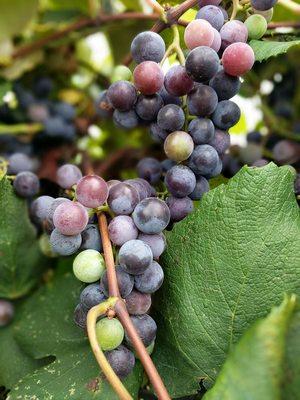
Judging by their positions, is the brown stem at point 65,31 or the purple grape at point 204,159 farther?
the brown stem at point 65,31

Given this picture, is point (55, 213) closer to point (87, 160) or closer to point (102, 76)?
point (87, 160)

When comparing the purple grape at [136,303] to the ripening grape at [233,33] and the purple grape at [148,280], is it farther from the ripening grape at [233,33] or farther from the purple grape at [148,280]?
the ripening grape at [233,33]

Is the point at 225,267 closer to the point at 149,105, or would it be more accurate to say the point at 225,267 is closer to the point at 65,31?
the point at 149,105

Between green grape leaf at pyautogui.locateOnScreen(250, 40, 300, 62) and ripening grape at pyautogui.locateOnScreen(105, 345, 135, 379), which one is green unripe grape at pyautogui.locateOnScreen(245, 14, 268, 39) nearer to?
green grape leaf at pyautogui.locateOnScreen(250, 40, 300, 62)

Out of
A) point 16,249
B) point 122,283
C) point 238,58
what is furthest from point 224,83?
point 16,249

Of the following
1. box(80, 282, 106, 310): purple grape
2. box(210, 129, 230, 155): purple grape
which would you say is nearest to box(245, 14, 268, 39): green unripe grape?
box(210, 129, 230, 155): purple grape

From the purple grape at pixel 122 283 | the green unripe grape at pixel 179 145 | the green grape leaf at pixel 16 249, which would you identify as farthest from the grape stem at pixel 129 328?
the green grape leaf at pixel 16 249
